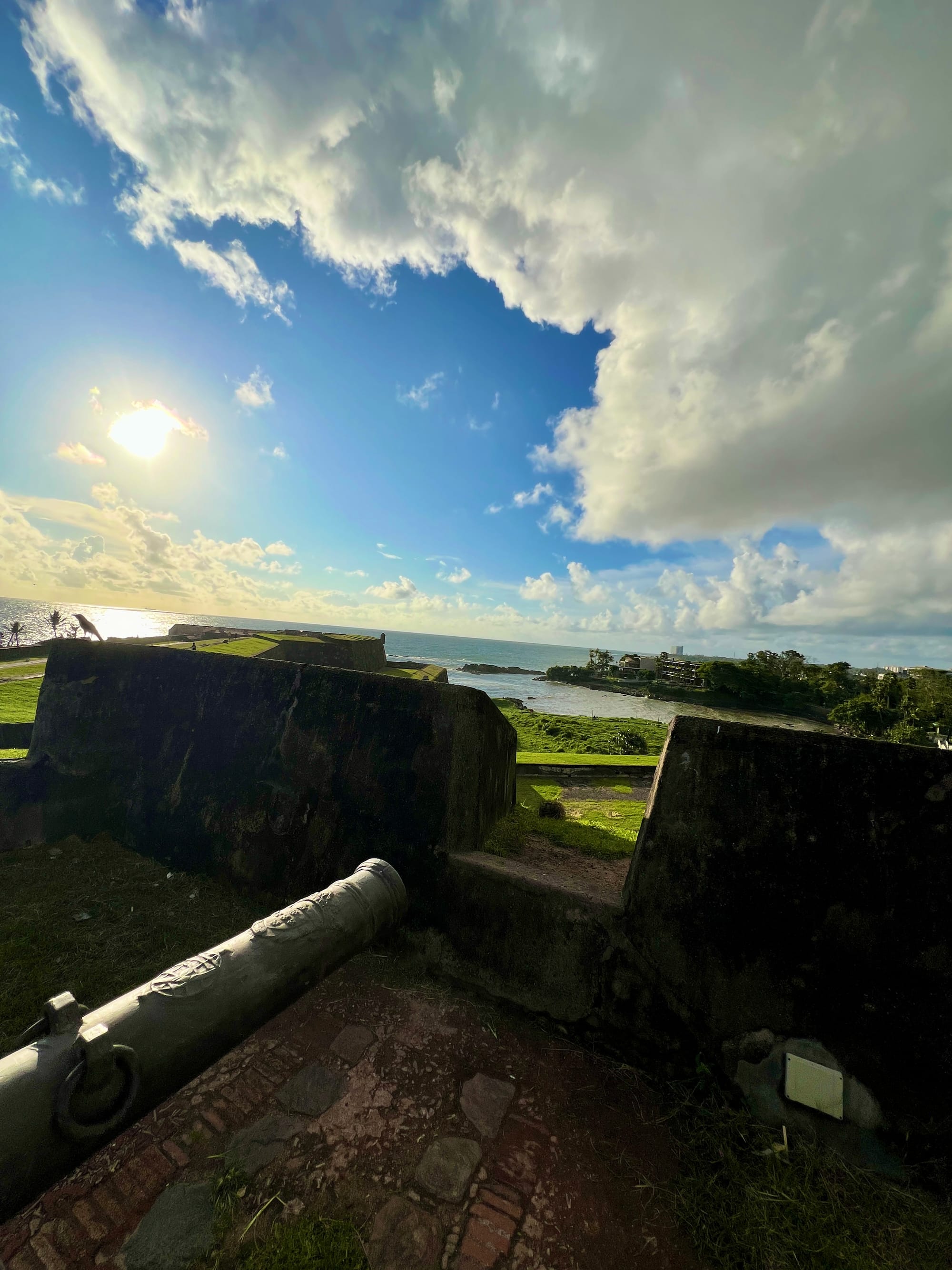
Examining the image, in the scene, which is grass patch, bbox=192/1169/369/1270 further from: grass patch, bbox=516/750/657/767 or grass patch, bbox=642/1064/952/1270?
grass patch, bbox=516/750/657/767

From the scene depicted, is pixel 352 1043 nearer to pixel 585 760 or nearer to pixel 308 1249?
pixel 308 1249

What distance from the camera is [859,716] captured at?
40.7 m

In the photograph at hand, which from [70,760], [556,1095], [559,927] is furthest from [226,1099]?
[70,760]

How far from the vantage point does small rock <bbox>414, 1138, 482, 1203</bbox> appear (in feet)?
7.98

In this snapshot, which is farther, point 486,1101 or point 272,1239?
point 486,1101

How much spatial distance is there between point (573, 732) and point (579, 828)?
19548 millimetres

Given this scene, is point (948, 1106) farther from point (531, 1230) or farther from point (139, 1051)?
point (139, 1051)

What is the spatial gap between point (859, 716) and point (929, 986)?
4915 cm

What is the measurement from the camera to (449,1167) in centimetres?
254

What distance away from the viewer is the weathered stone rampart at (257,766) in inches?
172

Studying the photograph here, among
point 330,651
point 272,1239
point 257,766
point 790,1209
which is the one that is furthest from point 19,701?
point 790,1209


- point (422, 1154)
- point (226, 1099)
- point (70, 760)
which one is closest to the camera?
point (422, 1154)

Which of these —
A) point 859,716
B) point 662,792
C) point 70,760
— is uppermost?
point 662,792

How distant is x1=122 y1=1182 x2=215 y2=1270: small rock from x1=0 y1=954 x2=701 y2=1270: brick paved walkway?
62 millimetres
